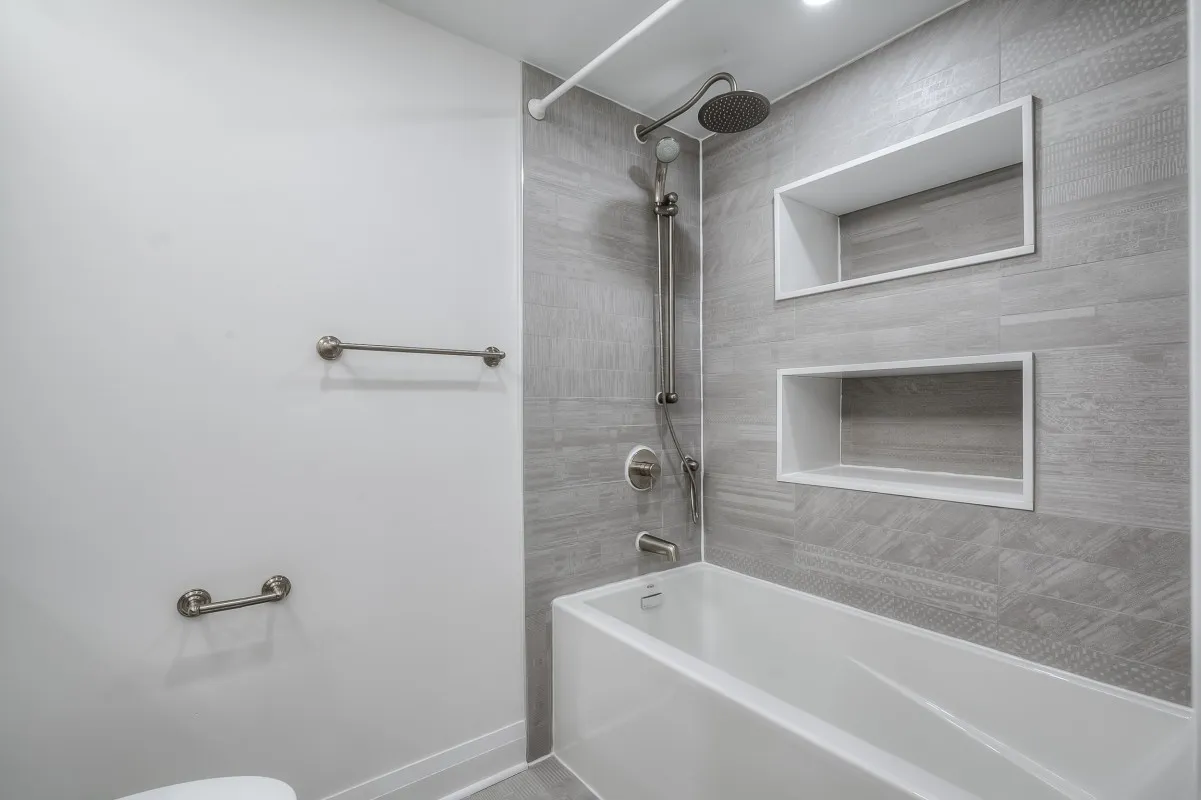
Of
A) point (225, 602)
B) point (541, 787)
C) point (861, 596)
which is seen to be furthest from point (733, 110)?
point (541, 787)

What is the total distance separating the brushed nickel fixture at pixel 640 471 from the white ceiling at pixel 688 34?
4.34 ft

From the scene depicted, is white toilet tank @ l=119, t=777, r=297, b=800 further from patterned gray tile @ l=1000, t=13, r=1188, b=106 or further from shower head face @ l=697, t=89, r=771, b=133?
patterned gray tile @ l=1000, t=13, r=1188, b=106

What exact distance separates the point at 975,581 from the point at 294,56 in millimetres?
2295

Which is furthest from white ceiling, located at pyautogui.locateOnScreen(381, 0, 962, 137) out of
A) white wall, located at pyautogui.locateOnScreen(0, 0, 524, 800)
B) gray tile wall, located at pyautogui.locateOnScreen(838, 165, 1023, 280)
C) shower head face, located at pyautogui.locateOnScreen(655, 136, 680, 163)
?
gray tile wall, located at pyautogui.locateOnScreen(838, 165, 1023, 280)

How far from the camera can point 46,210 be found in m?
1.11

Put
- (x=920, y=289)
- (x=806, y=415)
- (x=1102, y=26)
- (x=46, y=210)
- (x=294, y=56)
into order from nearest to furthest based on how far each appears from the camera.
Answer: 1. (x=46, y=210)
2. (x=1102, y=26)
3. (x=294, y=56)
4. (x=920, y=289)
5. (x=806, y=415)

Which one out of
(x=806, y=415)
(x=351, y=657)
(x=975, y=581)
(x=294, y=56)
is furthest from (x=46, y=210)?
(x=975, y=581)

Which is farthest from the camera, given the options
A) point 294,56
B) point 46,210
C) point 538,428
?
point 538,428

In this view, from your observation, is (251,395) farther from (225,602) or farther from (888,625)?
(888,625)

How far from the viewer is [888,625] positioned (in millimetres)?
1623

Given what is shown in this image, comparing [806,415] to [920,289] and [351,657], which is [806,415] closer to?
[920,289]

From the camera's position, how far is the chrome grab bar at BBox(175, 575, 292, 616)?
1.22 meters

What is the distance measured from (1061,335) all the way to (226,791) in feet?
6.77

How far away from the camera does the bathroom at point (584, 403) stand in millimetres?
1146
